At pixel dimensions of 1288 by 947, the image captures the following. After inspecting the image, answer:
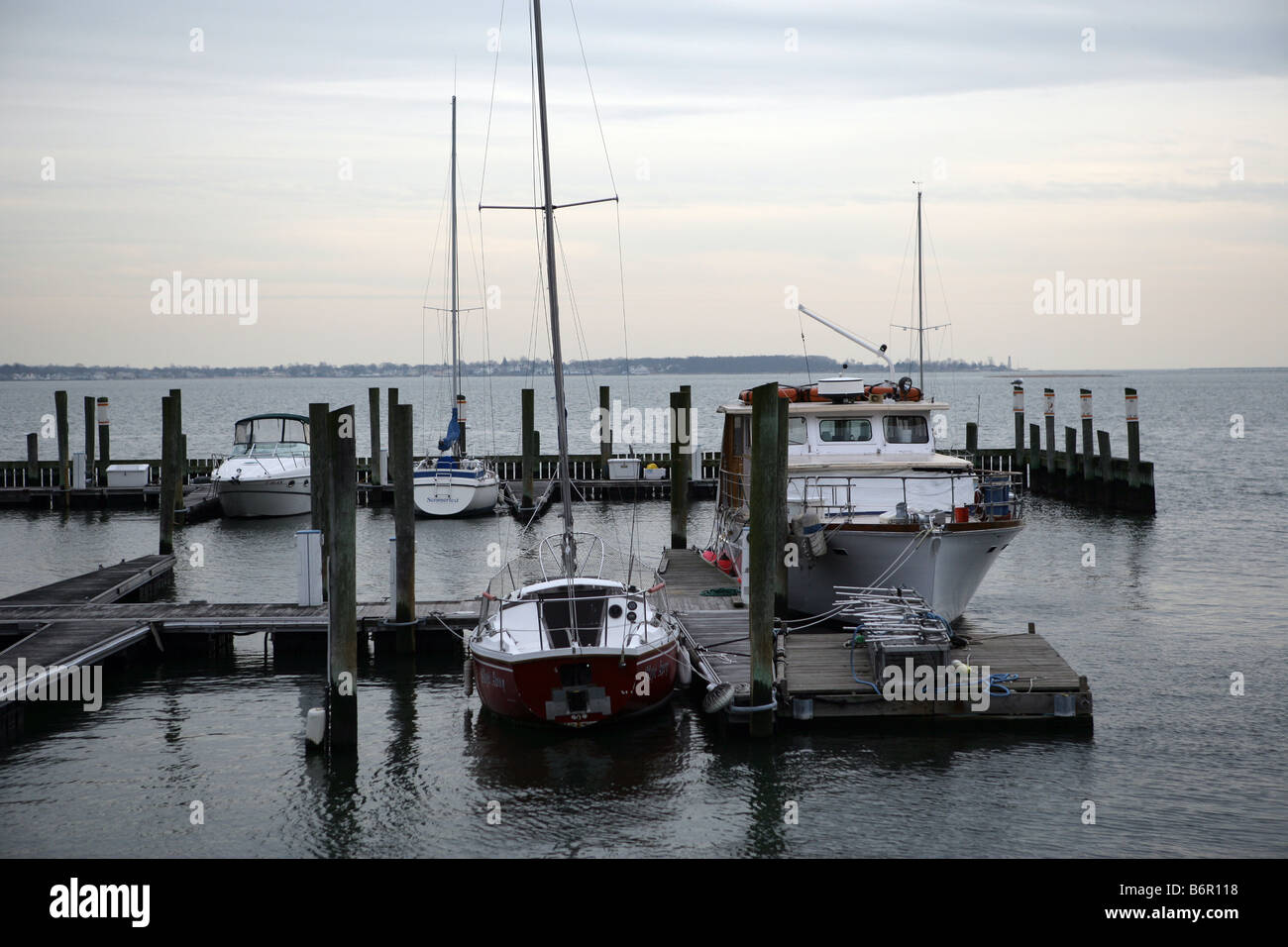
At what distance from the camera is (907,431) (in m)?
20.9

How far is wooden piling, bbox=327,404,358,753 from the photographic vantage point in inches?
501

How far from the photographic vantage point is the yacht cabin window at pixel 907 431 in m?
20.9

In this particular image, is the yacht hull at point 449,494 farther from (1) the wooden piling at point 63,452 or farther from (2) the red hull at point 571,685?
(2) the red hull at point 571,685

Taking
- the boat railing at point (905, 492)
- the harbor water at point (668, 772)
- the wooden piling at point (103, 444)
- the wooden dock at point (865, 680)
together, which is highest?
the wooden piling at point (103, 444)

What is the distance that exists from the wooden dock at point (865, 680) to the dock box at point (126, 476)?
26.4 m

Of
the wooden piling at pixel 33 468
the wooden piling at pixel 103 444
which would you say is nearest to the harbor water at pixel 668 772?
the wooden piling at pixel 103 444

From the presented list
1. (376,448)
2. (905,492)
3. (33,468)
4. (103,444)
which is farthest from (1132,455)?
(33,468)

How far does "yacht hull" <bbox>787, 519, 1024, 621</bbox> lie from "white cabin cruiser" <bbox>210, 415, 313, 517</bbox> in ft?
67.8

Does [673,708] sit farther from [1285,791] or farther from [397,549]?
[1285,791]

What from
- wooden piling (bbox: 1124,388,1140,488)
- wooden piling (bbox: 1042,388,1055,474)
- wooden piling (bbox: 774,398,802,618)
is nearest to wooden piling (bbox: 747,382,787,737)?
wooden piling (bbox: 774,398,802,618)

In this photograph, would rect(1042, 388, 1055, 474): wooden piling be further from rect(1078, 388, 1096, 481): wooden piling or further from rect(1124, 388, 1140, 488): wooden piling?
rect(1124, 388, 1140, 488): wooden piling

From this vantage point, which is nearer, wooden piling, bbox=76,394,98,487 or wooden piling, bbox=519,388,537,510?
wooden piling, bbox=519,388,537,510
